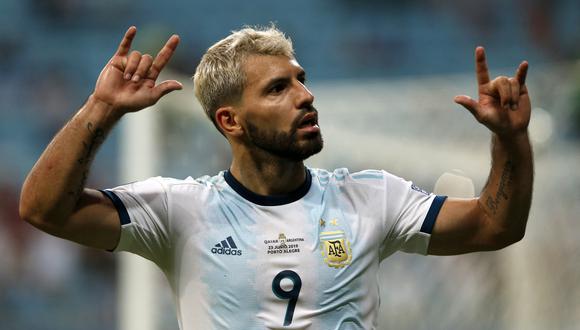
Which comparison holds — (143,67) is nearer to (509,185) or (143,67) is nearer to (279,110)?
(279,110)

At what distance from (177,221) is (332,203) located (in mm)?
580

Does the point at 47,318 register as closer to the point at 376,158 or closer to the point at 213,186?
the point at 376,158

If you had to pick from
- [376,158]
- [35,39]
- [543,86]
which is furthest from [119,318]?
[543,86]

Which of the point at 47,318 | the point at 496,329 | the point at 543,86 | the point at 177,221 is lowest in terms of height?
the point at 47,318

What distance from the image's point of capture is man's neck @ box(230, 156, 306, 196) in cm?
392

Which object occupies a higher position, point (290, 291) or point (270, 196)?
point (270, 196)

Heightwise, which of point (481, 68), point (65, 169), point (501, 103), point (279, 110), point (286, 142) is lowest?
point (65, 169)

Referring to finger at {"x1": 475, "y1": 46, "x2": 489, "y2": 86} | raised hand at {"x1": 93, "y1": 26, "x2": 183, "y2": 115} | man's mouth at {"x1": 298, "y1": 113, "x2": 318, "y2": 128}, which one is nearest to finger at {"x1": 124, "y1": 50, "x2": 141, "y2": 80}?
raised hand at {"x1": 93, "y1": 26, "x2": 183, "y2": 115}

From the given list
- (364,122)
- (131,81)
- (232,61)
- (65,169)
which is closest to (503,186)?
(232,61)

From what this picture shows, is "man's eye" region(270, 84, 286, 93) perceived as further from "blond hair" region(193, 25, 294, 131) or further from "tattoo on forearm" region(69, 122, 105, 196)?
"tattoo on forearm" region(69, 122, 105, 196)

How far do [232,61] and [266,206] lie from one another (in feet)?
1.98

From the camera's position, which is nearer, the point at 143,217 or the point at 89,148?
the point at 89,148

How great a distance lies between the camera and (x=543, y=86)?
7371 millimetres

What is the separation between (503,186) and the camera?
375 centimetres
